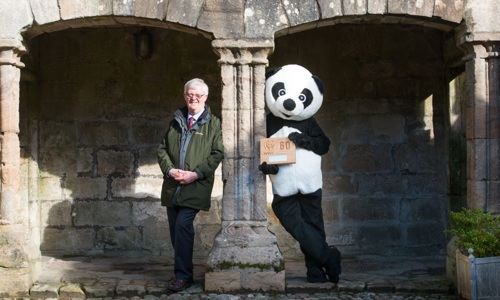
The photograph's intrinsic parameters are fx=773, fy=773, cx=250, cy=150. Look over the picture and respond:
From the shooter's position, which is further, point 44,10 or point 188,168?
point 44,10

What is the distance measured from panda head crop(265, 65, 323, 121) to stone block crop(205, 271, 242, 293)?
1349mm

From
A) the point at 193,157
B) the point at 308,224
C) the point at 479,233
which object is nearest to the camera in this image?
the point at 479,233

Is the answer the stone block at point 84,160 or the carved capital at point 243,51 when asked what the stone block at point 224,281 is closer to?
the carved capital at point 243,51

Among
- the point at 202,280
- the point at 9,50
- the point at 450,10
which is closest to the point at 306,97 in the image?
the point at 450,10

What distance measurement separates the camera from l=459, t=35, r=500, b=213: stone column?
626 centimetres

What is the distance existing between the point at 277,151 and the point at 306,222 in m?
0.65

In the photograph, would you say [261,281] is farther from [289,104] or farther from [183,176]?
[289,104]

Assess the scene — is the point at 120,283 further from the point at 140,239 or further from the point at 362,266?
the point at 362,266

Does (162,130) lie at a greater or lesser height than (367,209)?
greater

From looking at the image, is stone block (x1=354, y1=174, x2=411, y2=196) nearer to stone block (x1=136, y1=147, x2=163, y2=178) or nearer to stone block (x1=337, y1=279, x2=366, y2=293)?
stone block (x1=337, y1=279, x2=366, y2=293)

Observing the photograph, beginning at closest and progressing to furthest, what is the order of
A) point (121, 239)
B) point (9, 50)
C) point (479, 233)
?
point (479, 233) < point (9, 50) < point (121, 239)

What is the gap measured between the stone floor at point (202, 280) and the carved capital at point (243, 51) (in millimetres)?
1845

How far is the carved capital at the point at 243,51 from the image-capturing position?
6.24 m

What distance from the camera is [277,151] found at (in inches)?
246
